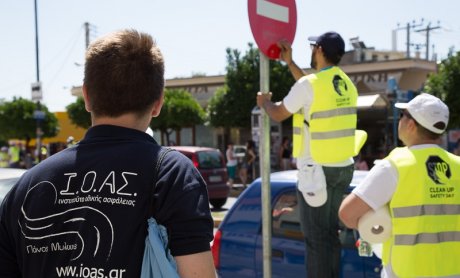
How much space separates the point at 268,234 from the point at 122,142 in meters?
1.86

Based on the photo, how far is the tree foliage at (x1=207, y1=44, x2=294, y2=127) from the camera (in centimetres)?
2994

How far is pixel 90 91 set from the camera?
189cm

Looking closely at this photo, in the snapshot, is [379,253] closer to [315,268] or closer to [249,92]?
[315,268]

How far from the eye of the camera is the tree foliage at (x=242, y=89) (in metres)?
29.9

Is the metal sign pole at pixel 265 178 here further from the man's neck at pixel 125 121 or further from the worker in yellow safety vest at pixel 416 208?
the man's neck at pixel 125 121

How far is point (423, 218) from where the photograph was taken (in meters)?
3.01

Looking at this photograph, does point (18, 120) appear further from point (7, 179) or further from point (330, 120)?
point (330, 120)

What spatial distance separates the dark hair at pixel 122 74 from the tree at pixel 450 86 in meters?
21.9

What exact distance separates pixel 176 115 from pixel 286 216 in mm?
27874

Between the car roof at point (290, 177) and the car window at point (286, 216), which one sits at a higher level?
the car roof at point (290, 177)

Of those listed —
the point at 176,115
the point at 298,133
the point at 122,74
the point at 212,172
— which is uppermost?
the point at 122,74

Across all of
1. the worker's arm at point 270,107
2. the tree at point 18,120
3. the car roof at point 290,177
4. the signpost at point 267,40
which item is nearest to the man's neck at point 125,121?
A: the signpost at point 267,40

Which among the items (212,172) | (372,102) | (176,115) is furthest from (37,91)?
(372,102)

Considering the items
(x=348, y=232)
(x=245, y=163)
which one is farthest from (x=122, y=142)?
(x=245, y=163)
